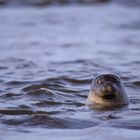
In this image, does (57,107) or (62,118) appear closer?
(62,118)

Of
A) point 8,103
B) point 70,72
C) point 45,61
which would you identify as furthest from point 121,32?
point 8,103

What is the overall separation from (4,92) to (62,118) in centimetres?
235

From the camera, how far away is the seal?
8.09 meters

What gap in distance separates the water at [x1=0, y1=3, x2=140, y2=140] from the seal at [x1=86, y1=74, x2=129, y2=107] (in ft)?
0.65

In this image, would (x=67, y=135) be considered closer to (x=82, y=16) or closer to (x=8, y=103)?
(x=8, y=103)

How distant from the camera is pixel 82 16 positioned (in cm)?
2038

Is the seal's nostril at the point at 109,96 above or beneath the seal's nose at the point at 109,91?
beneath

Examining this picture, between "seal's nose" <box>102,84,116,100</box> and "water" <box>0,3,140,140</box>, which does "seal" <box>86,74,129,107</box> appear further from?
"water" <box>0,3,140,140</box>

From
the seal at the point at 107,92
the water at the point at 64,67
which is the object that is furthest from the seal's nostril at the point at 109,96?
the water at the point at 64,67

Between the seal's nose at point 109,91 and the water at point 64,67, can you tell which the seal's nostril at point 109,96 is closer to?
the seal's nose at point 109,91

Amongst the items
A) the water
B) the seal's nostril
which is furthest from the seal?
the water

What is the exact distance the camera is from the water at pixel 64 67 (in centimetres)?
709

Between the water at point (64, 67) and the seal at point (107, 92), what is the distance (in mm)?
199

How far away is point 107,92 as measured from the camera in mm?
8094
